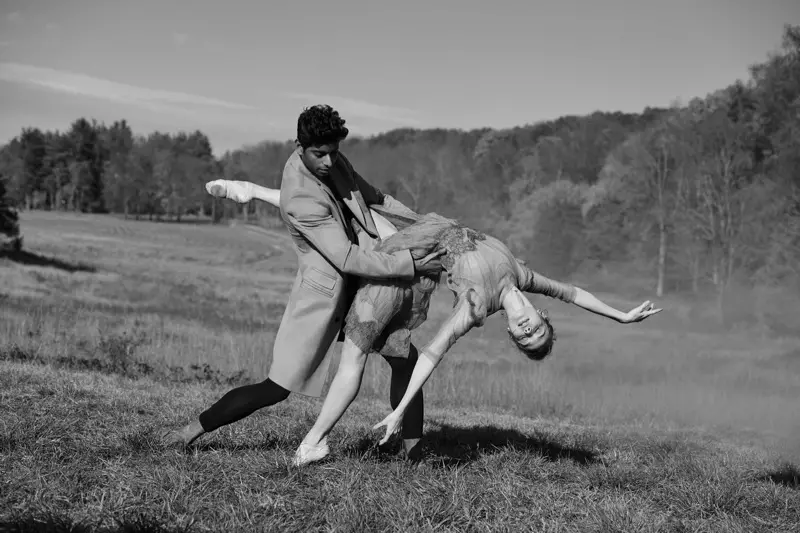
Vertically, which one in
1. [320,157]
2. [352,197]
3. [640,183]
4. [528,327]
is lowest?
[528,327]

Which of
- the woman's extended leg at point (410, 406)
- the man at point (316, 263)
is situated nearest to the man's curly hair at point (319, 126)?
the man at point (316, 263)

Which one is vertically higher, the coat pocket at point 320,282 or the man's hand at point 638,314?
the coat pocket at point 320,282

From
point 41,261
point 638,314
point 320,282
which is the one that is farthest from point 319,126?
point 41,261

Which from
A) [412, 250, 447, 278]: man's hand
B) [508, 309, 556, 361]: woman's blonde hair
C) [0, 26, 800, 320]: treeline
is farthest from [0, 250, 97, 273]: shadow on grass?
[508, 309, 556, 361]: woman's blonde hair

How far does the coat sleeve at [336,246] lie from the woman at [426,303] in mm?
190

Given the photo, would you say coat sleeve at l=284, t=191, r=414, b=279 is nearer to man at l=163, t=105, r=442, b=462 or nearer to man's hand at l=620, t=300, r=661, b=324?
man at l=163, t=105, r=442, b=462

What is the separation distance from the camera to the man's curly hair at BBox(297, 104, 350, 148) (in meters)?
5.00

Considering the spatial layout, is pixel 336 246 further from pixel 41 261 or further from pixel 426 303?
pixel 41 261

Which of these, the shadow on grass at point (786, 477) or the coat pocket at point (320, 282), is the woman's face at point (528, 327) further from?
the shadow on grass at point (786, 477)

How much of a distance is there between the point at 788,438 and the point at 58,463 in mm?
12427

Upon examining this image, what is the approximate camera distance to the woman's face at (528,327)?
5207 mm

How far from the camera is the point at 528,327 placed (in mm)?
5211

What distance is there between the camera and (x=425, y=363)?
197 inches

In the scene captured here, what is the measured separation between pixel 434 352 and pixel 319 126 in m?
1.61
